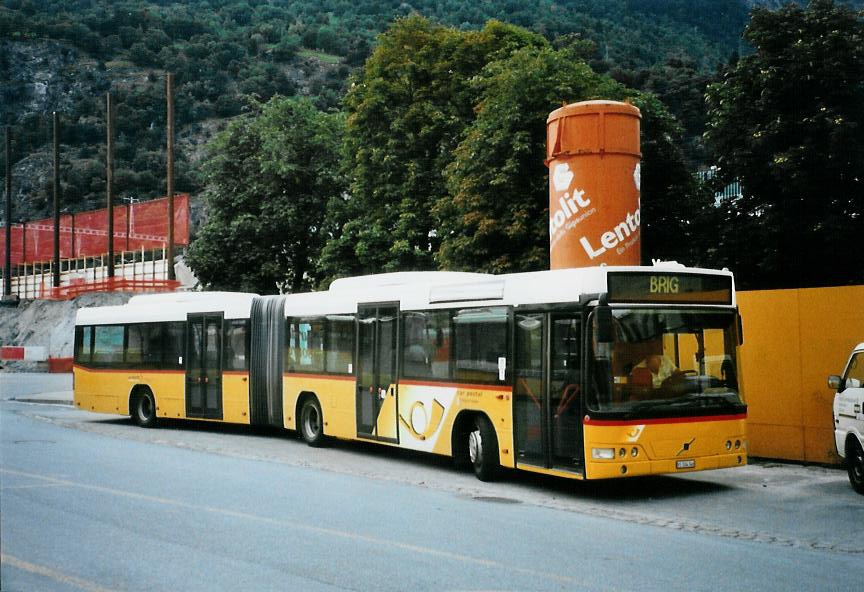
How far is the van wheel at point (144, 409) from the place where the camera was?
945 inches

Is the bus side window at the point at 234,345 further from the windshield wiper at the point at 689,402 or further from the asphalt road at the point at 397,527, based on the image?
the windshield wiper at the point at 689,402

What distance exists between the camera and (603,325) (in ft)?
39.8

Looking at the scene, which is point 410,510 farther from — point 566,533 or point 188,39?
point 188,39

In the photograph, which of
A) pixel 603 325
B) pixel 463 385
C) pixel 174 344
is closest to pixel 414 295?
pixel 463 385

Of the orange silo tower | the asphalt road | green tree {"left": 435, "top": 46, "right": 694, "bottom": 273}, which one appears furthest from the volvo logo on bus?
green tree {"left": 435, "top": 46, "right": 694, "bottom": 273}

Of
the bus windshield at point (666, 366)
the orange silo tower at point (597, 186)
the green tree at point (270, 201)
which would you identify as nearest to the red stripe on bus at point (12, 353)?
A: the green tree at point (270, 201)

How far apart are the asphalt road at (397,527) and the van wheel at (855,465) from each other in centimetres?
20

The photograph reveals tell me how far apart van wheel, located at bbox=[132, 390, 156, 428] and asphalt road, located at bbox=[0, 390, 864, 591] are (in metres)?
6.74

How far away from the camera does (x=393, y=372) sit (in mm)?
16781

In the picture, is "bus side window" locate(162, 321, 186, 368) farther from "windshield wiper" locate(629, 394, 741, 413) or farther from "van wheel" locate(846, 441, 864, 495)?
"van wheel" locate(846, 441, 864, 495)

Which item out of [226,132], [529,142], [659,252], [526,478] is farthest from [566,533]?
[226,132]

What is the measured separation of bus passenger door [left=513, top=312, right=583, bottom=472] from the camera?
12633 millimetres

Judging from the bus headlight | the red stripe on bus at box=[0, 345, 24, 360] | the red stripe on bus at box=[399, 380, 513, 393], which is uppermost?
the red stripe on bus at box=[0, 345, 24, 360]

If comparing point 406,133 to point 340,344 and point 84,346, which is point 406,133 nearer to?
point 84,346
